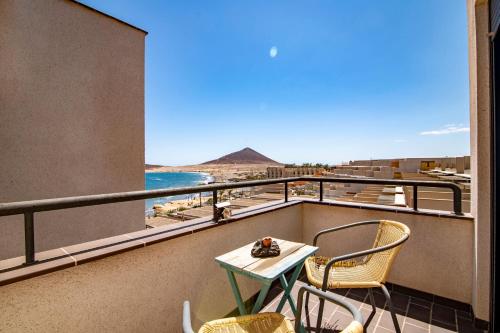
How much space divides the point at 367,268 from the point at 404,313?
0.74m

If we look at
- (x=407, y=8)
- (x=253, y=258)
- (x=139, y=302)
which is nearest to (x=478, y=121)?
(x=253, y=258)

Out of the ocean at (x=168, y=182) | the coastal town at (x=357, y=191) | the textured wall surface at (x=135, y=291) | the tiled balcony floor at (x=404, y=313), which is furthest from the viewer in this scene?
the ocean at (x=168, y=182)

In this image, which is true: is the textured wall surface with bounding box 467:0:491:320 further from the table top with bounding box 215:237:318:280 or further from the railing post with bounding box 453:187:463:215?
the table top with bounding box 215:237:318:280

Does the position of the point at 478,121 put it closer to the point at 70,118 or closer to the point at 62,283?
the point at 62,283

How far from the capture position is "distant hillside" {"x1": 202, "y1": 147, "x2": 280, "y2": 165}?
91012 mm

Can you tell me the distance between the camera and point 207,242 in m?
1.95

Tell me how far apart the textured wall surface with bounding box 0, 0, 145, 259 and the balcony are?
2.21 m

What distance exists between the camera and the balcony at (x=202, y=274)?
1.14 metres

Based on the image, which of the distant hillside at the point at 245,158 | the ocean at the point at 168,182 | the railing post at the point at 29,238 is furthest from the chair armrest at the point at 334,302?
the distant hillside at the point at 245,158

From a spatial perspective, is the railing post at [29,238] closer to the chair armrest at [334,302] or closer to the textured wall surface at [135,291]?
the textured wall surface at [135,291]

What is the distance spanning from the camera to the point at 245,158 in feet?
326

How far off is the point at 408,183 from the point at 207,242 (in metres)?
2.16

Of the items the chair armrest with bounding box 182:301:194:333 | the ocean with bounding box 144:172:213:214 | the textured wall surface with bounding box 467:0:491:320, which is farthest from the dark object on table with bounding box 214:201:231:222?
the ocean with bounding box 144:172:213:214

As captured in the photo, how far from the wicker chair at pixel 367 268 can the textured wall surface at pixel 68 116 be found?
3.14 meters
